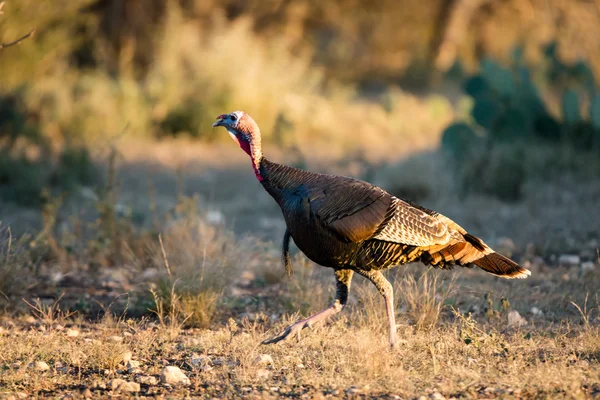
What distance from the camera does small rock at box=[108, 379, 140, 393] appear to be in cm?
443

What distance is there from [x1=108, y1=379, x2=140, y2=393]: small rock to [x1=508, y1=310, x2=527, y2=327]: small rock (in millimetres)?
2673

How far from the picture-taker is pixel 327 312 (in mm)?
5156

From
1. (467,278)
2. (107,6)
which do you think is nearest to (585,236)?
(467,278)

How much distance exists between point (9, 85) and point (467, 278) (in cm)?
919

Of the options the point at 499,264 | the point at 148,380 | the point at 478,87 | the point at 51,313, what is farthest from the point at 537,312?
the point at 478,87

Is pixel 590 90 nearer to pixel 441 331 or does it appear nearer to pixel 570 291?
pixel 570 291

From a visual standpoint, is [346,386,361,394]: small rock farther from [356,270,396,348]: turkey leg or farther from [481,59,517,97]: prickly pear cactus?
[481,59,517,97]: prickly pear cactus

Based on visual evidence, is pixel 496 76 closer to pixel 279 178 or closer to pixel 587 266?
pixel 587 266

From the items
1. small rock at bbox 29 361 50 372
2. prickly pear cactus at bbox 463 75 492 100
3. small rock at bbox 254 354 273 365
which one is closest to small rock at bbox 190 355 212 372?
small rock at bbox 254 354 273 365

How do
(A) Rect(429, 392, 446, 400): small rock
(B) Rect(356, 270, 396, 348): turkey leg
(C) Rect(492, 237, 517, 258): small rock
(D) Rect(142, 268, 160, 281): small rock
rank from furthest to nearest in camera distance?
(C) Rect(492, 237, 517, 258): small rock
(D) Rect(142, 268, 160, 281): small rock
(B) Rect(356, 270, 396, 348): turkey leg
(A) Rect(429, 392, 446, 400): small rock

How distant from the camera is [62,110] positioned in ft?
44.2

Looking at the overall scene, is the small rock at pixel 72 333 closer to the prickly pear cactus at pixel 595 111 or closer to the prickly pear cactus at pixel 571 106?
the prickly pear cactus at pixel 595 111

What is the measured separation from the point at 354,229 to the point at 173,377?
1.33 meters

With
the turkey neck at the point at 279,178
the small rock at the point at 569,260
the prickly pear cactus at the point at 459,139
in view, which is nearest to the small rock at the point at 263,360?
the turkey neck at the point at 279,178
